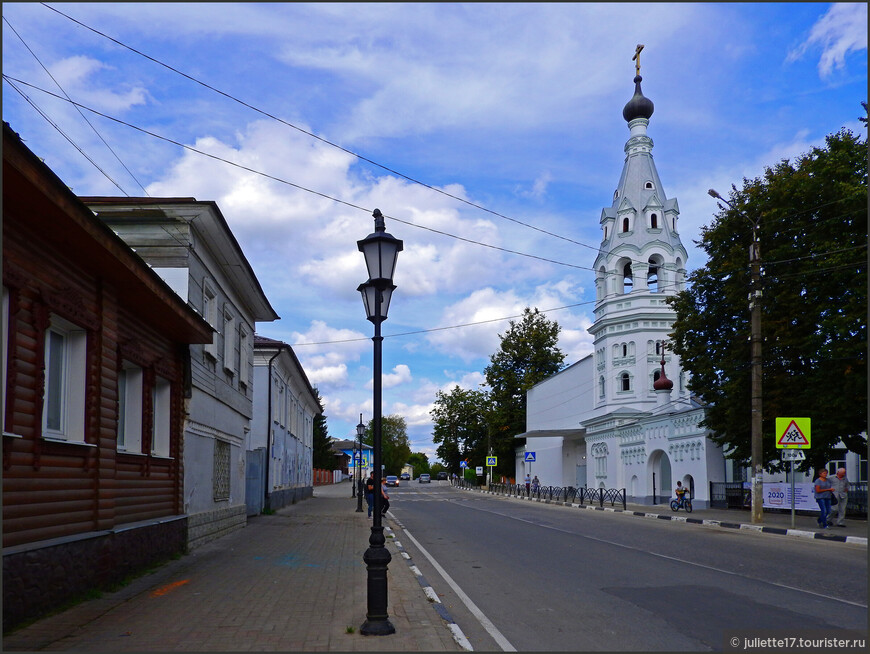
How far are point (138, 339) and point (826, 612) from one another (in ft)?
33.1

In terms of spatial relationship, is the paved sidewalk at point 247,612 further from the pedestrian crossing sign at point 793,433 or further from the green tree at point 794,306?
the green tree at point 794,306

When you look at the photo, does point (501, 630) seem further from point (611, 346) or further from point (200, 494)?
point (611, 346)

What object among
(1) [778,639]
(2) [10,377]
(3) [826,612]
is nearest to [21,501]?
(2) [10,377]

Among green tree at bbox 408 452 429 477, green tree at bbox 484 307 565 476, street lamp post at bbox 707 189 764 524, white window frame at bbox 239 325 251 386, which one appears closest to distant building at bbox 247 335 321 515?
white window frame at bbox 239 325 251 386

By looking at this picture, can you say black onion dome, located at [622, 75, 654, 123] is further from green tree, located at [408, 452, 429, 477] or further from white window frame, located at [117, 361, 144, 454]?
green tree, located at [408, 452, 429, 477]

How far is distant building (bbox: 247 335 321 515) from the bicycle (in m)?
15.9

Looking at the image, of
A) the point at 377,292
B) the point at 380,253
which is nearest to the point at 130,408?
the point at 377,292

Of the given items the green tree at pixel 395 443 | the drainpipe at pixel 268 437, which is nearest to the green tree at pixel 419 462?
the green tree at pixel 395 443

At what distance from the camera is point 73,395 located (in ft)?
33.0

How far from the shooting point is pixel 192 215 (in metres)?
15.1

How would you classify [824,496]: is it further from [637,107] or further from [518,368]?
[518,368]

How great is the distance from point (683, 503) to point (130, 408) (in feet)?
81.0

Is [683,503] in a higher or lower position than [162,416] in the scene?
lower

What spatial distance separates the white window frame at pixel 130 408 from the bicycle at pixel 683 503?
2402 centimetres
